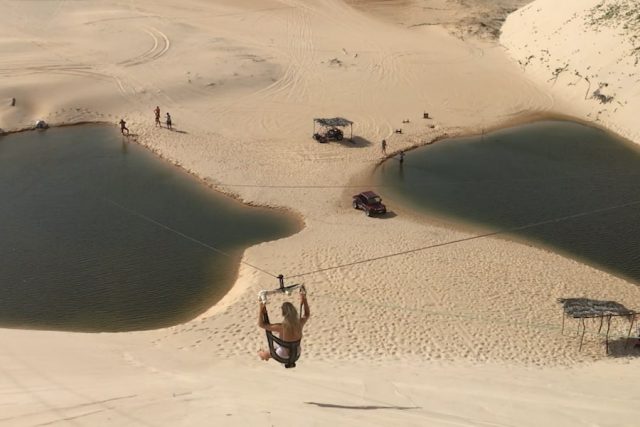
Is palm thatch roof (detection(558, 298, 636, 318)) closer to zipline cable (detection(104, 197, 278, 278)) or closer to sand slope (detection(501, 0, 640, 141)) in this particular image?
zipline cable (detection(104, 197, 278, 278))

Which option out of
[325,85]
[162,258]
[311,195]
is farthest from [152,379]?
[325,85]

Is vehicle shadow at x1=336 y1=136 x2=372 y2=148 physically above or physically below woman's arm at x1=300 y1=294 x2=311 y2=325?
above

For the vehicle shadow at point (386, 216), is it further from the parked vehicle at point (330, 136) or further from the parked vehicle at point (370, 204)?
the parked vehicle at point (330, 136)

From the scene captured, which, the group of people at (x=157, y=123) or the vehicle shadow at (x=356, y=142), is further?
the group of people at (x=157, y=123)

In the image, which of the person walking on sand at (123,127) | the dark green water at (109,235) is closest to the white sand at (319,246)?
the person walking on sand at (123,127)

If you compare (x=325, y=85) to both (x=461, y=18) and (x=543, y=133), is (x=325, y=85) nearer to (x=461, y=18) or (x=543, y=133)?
(x=543, y=133)

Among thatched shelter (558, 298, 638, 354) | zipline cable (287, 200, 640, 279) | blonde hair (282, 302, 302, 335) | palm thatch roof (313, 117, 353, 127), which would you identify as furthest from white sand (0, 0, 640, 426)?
blonde hair (282, 302, 302, 335)
